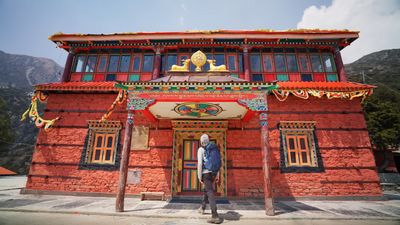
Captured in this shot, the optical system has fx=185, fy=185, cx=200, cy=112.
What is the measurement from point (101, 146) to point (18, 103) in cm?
4983

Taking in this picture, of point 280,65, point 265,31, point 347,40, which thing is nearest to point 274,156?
point 280,65

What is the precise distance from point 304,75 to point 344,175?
485 cm

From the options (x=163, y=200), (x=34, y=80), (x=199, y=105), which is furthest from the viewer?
(x=34, y=80)

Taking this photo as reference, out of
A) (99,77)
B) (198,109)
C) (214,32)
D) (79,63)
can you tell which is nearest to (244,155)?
(198,109)

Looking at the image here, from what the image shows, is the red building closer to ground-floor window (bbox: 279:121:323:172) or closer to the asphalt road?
ground-floor window (bbox: 279:121:323:172)

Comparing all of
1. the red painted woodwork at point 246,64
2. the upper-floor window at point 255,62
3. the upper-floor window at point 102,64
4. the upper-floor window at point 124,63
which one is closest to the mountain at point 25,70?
the upper-floor window at point 102,64

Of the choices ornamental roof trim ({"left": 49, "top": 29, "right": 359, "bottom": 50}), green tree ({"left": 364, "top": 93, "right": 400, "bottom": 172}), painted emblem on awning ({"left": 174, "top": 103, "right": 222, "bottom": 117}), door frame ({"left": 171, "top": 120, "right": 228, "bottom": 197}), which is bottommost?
door frame ({"left": 171, "top": 120, "right": 228, "bottom": 197})

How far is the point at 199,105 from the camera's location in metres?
6.50

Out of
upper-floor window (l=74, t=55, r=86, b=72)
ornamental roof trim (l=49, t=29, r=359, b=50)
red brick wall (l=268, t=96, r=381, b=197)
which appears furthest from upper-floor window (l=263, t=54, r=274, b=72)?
upper-floor window (l=74, t=55, r=86, b=72)

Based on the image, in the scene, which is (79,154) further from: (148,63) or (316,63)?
(316,63)

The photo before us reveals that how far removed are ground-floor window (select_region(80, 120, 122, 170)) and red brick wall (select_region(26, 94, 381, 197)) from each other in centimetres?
26

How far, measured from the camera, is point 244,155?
796 centimetres

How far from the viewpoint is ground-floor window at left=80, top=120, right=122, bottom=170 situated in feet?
26.2

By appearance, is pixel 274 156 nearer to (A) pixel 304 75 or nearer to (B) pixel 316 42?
(A) pixel 304 75
